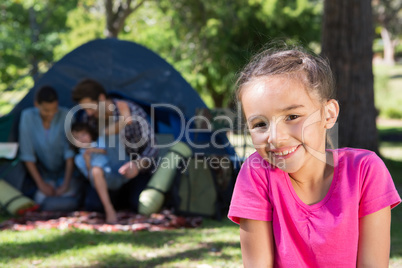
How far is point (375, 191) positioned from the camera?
1.56m

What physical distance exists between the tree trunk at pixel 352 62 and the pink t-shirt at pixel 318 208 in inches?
189

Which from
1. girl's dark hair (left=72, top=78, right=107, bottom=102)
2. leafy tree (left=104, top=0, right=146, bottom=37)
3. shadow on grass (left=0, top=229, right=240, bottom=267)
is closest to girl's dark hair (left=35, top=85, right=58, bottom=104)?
girl's dark hair (left=72, top=78, right=107, bottom=102)

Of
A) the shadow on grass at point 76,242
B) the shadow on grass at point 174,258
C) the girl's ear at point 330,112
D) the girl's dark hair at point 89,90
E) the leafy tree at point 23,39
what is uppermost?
the leafy tree at point 23,39

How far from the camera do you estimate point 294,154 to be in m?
1.56

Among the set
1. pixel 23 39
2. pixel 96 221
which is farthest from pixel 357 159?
pixel 23 39

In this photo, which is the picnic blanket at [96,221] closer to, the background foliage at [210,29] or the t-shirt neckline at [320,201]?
the t-shirt neckline at [320,201]

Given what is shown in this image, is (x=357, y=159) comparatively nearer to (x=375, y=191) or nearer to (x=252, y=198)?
(x=375, y=191)

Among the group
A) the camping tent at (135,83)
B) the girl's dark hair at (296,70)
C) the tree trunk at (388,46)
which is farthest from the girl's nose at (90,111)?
the tree trunk at (388,46)

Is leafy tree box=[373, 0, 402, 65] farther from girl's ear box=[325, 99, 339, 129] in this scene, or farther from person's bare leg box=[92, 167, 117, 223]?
girl's ear box=[325, 99, 339, 129]

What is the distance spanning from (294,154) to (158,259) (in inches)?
77.2

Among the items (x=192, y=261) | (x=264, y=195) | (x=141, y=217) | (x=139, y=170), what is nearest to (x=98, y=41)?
(x=139, y=170)

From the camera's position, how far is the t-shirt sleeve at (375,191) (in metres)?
1.55

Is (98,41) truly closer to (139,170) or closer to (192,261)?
(139,170)

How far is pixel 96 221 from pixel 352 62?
3.76 metres
